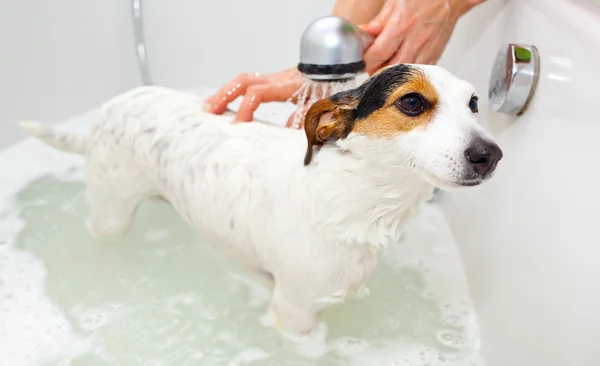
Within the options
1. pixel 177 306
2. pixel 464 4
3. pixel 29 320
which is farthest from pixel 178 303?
pixel 464 4

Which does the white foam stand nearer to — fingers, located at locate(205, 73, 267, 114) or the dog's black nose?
fingers, located at locate(205, 73, 267, 114)

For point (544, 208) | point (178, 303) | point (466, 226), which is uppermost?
point (544, 208)

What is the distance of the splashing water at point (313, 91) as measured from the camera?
1254mm

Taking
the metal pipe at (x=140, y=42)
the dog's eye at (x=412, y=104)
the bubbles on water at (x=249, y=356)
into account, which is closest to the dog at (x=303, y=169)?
the dog's eye at (x=412, y=104)

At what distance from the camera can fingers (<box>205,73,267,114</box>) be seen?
133 cm

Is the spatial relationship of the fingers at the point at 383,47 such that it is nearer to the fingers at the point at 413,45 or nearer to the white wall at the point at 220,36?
the fingers at the point at 413,45

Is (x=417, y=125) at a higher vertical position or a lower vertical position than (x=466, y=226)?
higher

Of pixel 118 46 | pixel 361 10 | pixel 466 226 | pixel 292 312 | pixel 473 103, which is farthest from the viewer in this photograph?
pixel 118 46

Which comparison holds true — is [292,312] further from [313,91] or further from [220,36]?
[220,36]

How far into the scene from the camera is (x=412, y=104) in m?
0.90

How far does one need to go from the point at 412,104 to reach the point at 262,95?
0.54 metres

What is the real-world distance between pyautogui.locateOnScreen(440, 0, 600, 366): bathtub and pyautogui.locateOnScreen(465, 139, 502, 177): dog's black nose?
0.19 meters

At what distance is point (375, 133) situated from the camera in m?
0.93

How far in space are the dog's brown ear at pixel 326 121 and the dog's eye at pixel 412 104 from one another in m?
0.10
